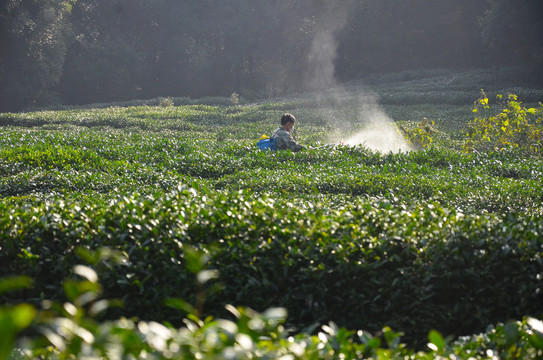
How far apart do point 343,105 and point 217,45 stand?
90.3 feet

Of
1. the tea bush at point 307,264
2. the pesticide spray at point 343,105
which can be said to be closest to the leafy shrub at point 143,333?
the tea bush at point 307,264

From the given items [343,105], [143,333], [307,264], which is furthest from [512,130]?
[343,105]

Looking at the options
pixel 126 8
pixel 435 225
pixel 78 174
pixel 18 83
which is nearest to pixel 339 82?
pixel 126 8

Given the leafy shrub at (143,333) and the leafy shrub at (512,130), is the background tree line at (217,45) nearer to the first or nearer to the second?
the leafy shrub at (512,130)

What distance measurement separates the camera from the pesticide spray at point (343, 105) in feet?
63.7

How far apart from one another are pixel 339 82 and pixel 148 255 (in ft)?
173

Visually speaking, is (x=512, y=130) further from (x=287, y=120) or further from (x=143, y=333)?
(x=143, y=333)

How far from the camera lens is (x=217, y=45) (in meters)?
57.0

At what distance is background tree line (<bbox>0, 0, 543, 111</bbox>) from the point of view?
4500cm

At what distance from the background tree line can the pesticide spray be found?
244 mm

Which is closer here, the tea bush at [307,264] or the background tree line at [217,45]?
the tea bush at [307,264]

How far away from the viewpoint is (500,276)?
4.94 m

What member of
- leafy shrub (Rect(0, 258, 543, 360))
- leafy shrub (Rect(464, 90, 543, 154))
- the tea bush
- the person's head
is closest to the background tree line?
leafy shrub (Rect(464, 90, 543, 154))

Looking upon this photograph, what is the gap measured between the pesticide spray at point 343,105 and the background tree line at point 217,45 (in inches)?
9.6
